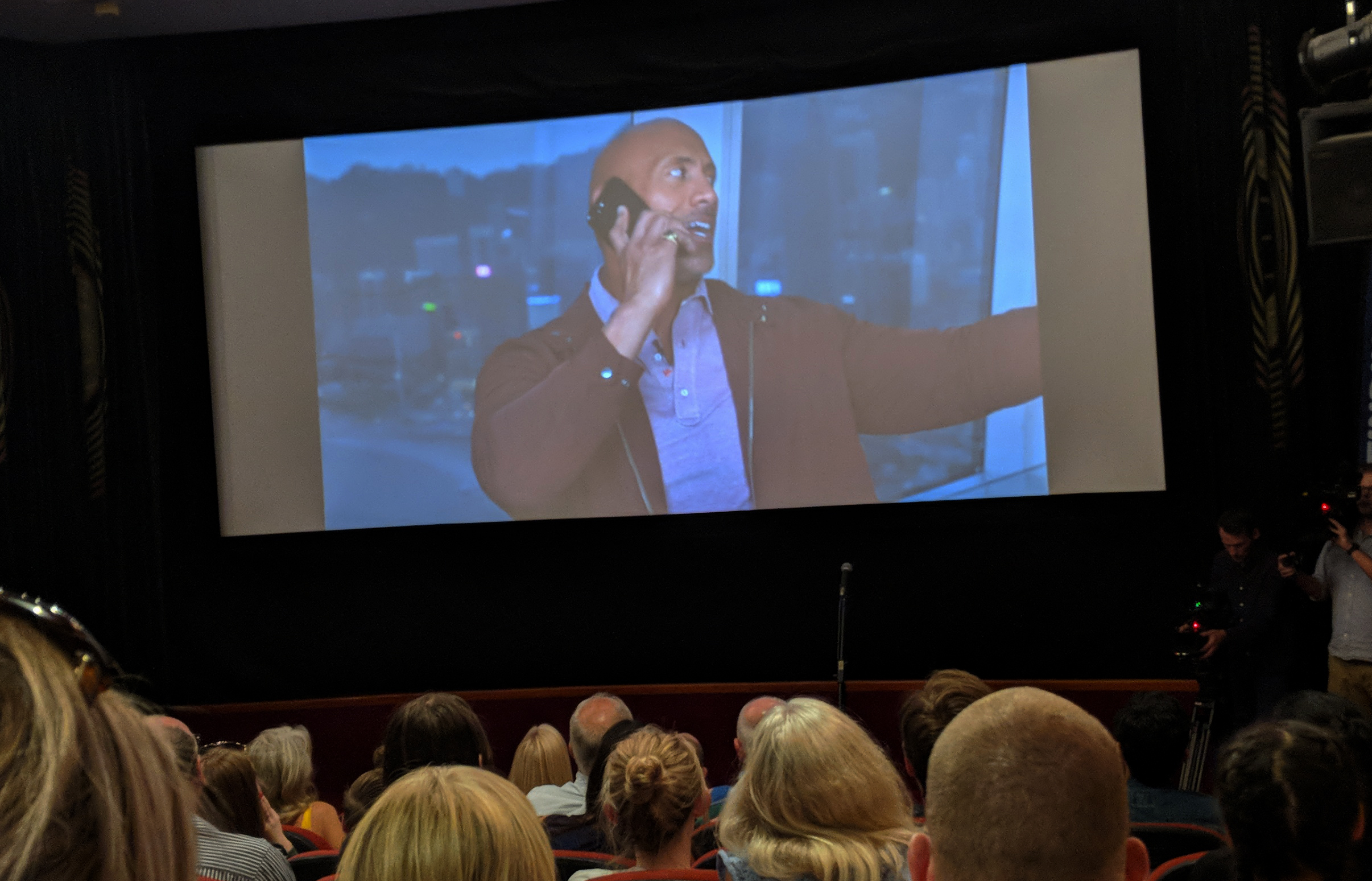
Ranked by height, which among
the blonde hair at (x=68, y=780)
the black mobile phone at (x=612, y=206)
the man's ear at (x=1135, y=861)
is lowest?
the man's ear at (x=1135, y=861)

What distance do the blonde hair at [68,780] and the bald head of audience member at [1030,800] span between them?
67 cm

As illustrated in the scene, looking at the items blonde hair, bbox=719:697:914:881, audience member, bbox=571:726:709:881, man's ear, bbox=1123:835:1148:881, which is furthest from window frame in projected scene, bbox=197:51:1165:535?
man's ear, bbox=1123:835:1148:881

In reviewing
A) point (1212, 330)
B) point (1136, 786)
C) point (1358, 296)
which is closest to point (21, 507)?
point (1136, 786)

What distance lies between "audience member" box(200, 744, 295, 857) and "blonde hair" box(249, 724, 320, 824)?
0.69m

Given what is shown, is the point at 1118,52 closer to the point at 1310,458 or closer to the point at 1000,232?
the point at 1000,232

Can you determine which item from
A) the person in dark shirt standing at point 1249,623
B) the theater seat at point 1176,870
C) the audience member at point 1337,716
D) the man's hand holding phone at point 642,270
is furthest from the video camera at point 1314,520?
the man's hand holding phone at point 642,270

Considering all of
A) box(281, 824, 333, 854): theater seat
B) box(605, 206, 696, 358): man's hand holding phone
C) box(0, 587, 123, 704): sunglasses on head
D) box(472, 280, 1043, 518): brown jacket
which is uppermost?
box(605, 206, 696, 358): man's hand holding phone

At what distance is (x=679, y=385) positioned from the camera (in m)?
5.47

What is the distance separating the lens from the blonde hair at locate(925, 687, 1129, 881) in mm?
968

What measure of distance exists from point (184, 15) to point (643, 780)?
5.17 m

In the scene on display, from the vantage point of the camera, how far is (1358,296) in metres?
4.76

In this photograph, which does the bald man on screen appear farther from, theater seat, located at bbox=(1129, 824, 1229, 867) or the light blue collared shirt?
theater seat, located at bbox=(1129, 824, 1229, 867)

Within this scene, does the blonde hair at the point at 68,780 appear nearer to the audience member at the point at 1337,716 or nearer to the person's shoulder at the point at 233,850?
the person's shoulder at the point at 233,850

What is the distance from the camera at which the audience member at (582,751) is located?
2.97 m
